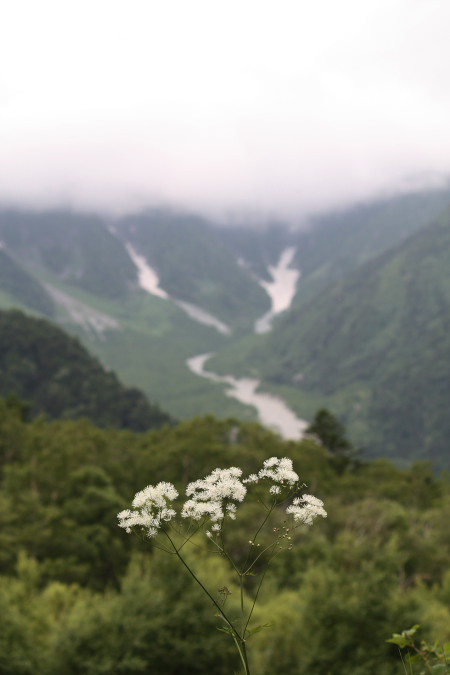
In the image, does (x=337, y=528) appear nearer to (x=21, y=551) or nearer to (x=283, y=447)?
(x=283, y=447)

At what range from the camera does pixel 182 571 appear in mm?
32344

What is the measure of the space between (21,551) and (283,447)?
4133cm

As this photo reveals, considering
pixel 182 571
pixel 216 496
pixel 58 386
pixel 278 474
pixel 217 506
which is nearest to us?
pixel 217 506

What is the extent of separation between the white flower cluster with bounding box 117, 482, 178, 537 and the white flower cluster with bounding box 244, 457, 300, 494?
0.78 metres

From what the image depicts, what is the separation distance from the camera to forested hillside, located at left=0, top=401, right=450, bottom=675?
98.2 ft

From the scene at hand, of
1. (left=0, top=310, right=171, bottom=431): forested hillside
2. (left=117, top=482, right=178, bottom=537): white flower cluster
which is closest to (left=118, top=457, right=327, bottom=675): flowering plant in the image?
(left=117, top=482, right=178, bottom=537): white flower cluster

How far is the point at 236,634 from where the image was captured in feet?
14.0

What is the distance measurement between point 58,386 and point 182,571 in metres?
167

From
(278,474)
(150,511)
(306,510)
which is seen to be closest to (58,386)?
(150,511)

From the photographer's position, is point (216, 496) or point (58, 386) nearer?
point (216, 496)

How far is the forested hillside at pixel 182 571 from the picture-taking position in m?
29.9

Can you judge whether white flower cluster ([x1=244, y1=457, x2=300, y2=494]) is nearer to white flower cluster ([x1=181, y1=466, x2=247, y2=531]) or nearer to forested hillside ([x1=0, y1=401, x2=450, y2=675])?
white flower cluster ([x1=181, y1=466, x2=247, y2=531])

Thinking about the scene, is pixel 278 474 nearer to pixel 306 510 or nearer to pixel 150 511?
pixel 306 510

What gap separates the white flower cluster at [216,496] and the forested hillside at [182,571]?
661 mm
